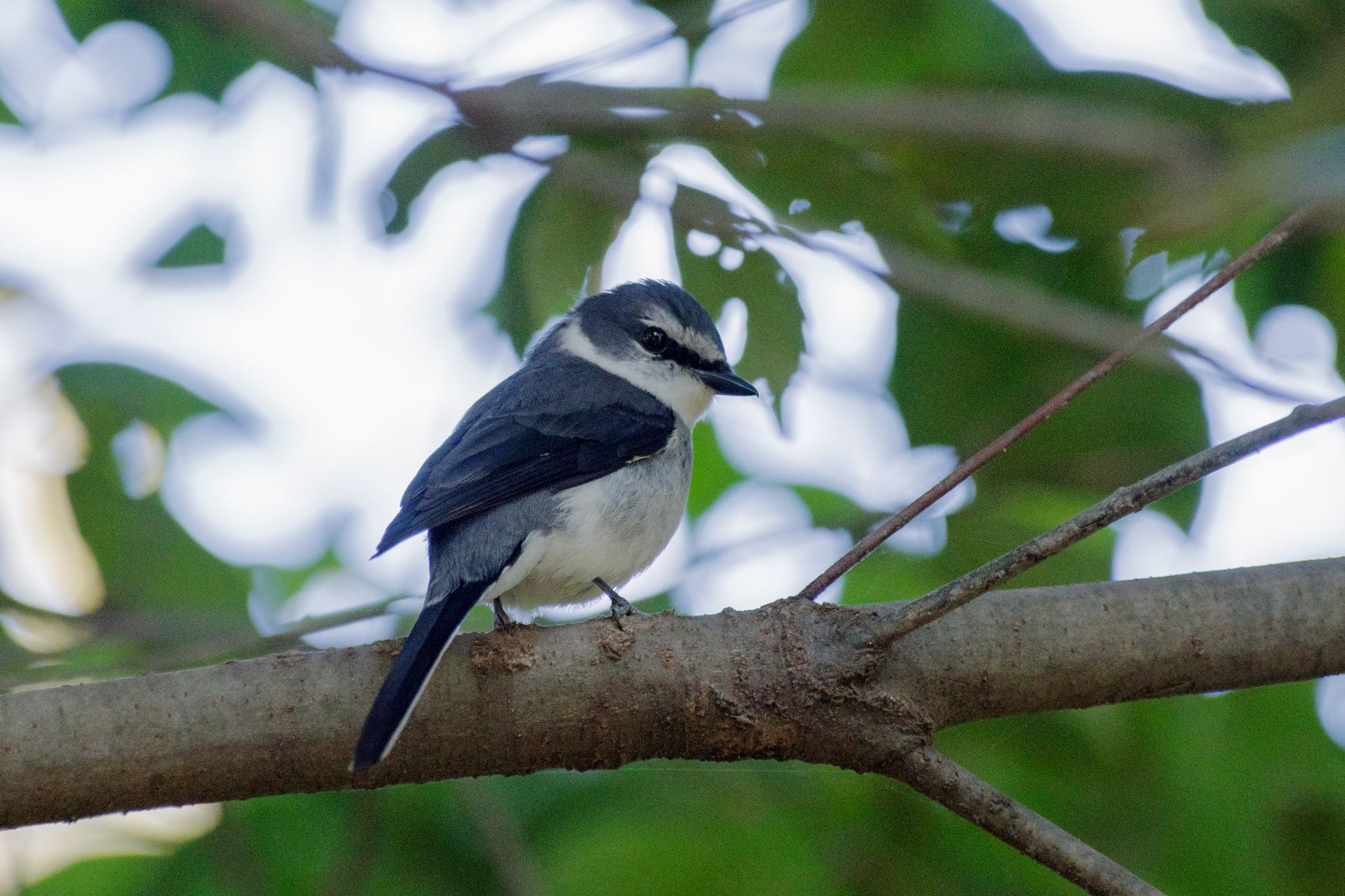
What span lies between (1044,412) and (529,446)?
1631mm

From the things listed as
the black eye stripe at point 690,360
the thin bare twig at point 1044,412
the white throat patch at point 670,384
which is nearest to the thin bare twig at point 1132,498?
the thin bare twig at point 1044,412

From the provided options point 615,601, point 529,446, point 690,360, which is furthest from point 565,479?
point 690,360

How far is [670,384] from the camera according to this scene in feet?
14.5

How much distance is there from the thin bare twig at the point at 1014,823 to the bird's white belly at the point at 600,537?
4.22ft

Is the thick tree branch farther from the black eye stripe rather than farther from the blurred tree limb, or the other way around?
the black eye stripe

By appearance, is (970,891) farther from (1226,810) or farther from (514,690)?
(514,690)

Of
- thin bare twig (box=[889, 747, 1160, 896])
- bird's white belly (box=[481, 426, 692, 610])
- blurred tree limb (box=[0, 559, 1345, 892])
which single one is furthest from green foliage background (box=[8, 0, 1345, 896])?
thin bare twig (box=[889, 747, 1160, 896])

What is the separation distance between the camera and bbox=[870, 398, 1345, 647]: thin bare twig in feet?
7.22

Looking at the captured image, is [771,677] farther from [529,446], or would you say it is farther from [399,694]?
[529,446]

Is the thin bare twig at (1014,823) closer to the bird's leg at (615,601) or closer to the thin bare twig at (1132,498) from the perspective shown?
the thin bare twig at (1132,498)

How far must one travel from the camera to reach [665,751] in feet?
8.37

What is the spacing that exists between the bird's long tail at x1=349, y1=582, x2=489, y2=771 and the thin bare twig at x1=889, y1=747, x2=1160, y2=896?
91 cm

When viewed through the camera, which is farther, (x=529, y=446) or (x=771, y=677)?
(x=529, y=446)

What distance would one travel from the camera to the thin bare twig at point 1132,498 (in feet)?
7.22
